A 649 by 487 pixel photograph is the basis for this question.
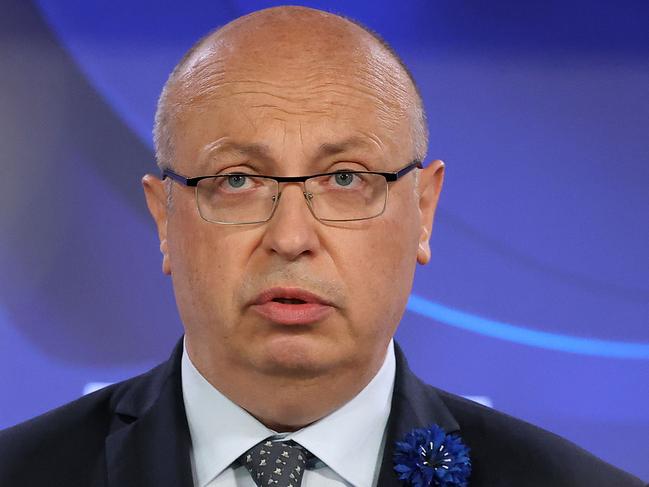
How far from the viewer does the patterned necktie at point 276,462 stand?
2881mm

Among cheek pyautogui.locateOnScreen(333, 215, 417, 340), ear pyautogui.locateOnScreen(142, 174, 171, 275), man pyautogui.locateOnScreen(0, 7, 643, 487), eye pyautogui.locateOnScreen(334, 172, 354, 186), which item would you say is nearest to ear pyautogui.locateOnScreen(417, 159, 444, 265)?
man pyautogui.locateOnScreen(0, 7, 643, 487)

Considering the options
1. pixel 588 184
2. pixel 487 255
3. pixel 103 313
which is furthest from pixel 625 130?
pixel 103 313

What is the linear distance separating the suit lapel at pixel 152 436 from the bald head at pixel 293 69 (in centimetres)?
59

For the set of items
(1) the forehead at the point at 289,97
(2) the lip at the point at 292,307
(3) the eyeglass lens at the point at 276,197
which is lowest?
(2) the lip at the point at 292,307

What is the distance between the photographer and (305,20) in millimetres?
3061

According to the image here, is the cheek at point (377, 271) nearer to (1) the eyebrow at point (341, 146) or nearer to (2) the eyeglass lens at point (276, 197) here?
(2) the eyeglass lens at point (276, 197)

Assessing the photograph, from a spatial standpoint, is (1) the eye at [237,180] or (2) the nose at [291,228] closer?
(2) the nose at [291,228]

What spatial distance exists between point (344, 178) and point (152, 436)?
2.67 ft

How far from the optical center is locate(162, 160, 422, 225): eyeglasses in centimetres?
285

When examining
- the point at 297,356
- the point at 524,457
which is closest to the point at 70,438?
the point at 297,356

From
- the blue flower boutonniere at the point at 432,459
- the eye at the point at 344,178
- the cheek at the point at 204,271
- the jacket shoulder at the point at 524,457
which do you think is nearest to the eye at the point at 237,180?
the cheek at the point at 204,271

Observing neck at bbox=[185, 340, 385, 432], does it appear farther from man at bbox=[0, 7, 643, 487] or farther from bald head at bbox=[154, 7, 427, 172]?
bald head at bbox=[154, 7, 427, 172]

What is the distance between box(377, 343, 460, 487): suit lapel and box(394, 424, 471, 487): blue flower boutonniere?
30 millimetres

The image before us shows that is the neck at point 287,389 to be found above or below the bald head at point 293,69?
below
